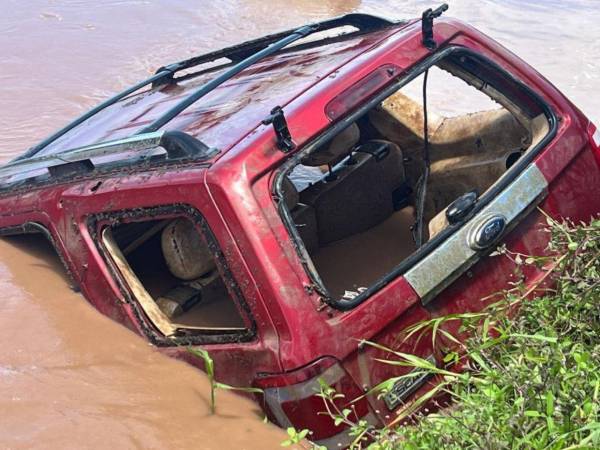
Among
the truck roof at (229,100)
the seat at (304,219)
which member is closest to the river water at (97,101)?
the truck roof at (229,100)

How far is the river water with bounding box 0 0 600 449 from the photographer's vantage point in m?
3.11

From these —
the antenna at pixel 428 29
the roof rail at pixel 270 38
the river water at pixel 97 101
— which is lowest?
the river water at pixel 97 101

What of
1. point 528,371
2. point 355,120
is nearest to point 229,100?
point 355,120

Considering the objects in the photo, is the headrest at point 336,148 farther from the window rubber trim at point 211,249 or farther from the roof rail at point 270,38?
the window rubber trim at point 211,249

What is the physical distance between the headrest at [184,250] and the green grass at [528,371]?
127 cm

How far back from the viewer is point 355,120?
300cm

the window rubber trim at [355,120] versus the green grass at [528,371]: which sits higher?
the window rubber trim at [355,120]

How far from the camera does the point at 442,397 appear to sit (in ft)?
9.69

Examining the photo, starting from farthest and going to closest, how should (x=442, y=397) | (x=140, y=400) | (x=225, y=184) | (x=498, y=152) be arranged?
(x=498, y=152), (x=140, y=400), (x=442, y=397), (x=225, y=184)

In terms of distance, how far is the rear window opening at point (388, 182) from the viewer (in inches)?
163

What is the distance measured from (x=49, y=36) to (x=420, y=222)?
8.07m

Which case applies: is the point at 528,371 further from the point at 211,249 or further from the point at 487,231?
the point at 211,249

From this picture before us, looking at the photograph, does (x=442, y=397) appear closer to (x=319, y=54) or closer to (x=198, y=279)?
(x=198, y=279)

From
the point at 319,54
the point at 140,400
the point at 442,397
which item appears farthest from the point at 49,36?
the point at 442,397
